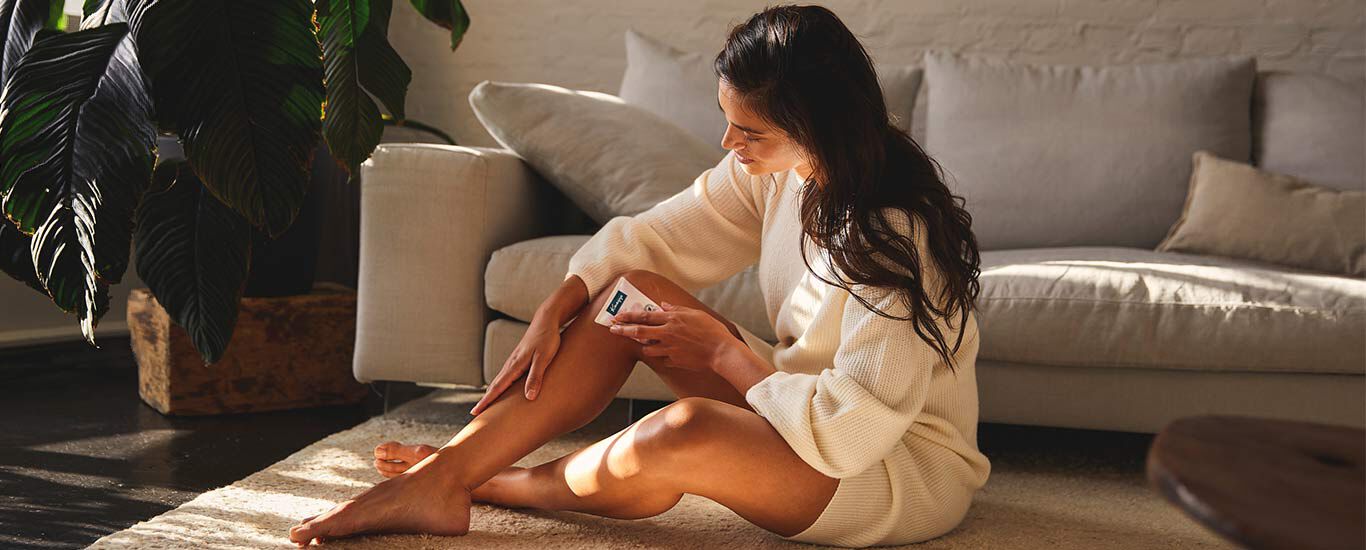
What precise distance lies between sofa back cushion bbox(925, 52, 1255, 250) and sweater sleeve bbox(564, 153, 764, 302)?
935mm

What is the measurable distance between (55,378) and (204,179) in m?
1.36

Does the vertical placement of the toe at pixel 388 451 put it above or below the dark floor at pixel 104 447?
above

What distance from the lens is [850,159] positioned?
56.2 inches

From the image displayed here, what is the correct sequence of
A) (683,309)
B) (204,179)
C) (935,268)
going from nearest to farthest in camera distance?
(935,268) → (683,309) → (204,179)

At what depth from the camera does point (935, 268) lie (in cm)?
147

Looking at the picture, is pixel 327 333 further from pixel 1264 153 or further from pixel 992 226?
pixel 1264 153

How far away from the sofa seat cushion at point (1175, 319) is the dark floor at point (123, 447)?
32cm

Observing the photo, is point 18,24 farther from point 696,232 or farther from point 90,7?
point 696,232

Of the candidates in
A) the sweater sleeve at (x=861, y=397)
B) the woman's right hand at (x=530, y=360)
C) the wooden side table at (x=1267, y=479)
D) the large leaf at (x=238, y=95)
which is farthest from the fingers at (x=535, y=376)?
the wooden side table at (x=1267, y=479)

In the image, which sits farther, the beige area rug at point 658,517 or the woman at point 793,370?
the beige area rug at point 658,517

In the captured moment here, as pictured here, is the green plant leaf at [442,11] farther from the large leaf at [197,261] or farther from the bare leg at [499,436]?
the bare leg at [499,436]

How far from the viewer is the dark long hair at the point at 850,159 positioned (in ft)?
4.57

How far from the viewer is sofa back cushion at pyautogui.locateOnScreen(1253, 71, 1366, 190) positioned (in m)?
2.59

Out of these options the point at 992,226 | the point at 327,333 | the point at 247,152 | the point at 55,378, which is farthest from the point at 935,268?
the point at 55,378
